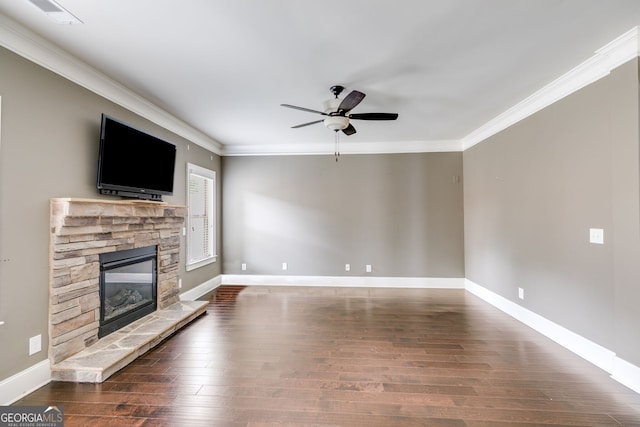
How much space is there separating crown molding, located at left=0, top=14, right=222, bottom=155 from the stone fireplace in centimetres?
115

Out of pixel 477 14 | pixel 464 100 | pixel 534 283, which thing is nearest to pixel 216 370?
pixel 477 14

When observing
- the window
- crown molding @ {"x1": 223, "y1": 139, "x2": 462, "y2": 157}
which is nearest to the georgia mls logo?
the window

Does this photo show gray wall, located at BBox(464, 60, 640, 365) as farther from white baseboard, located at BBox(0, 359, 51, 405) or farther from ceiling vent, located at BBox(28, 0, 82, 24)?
white baseboard, located at BBox(0, 359, 51, 405)

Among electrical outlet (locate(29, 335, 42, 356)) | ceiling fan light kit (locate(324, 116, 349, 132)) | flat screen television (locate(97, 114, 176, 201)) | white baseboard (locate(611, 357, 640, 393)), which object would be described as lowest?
white baseboard (locate(611, 357, 640, 393))

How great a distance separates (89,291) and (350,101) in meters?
3.09

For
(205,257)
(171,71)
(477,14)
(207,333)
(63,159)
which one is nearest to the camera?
(477,14)

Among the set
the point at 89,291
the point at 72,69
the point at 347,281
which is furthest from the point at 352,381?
the point at 72,69

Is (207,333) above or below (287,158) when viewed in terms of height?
below

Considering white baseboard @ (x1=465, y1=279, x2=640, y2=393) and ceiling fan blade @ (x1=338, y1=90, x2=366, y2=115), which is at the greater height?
ceiling fan blade @ (x1=338, y1=90, x2=366, y2=115)

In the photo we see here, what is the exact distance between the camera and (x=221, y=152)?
5543 millimetres

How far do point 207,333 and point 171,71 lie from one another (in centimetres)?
289

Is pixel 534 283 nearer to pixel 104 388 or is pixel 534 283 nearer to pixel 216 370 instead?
pixel 216 370

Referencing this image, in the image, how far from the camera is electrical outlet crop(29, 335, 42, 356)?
2.12m

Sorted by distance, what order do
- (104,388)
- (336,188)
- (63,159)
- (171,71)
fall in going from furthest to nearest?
(336,188) < (171,71) < (63,159) < (104,388)
